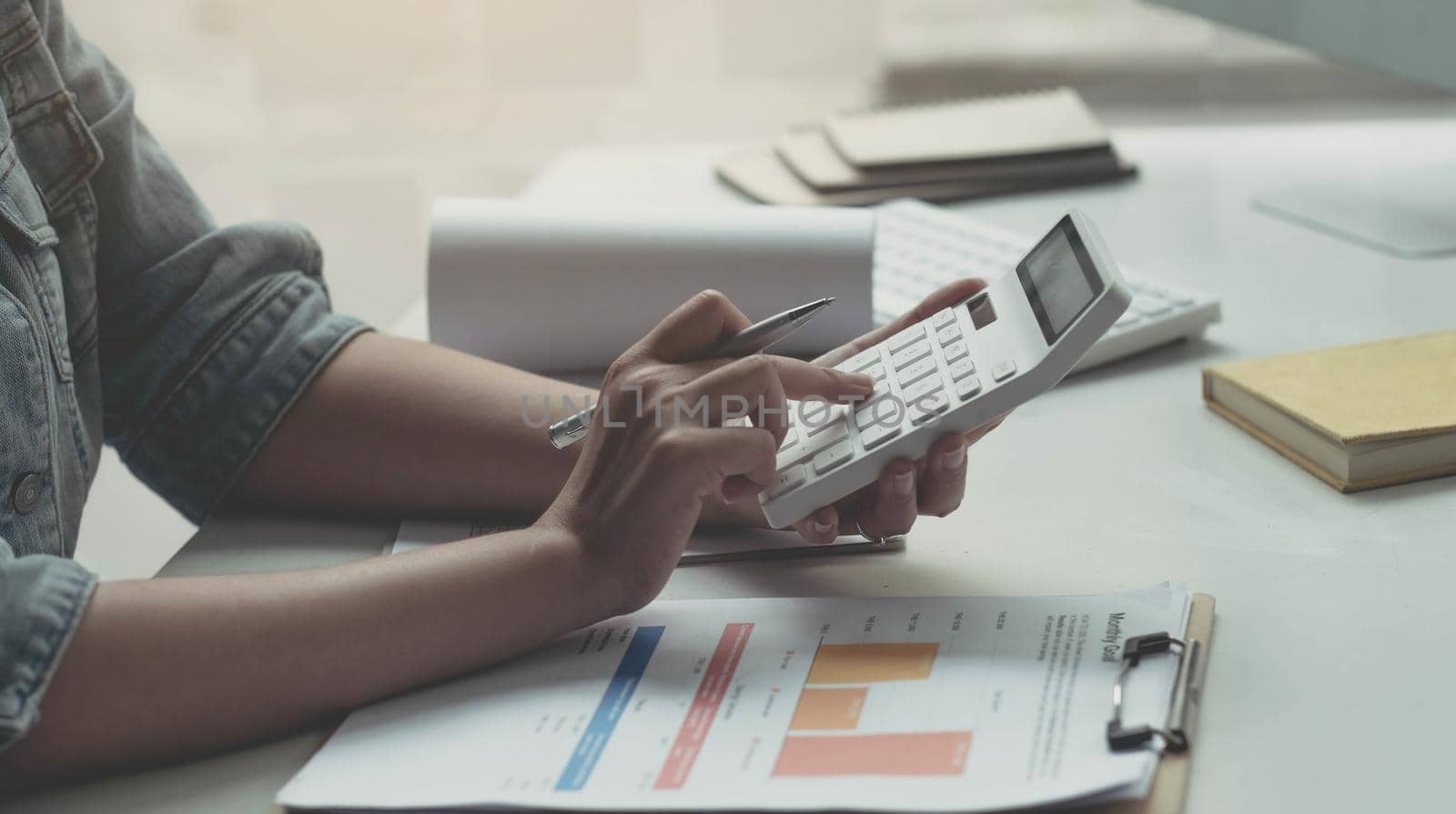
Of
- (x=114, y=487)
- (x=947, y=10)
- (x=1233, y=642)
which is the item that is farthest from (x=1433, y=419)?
(x=114, y=487)

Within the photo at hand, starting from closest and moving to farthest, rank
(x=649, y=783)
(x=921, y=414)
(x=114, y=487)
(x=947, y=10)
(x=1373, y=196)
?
(x=649, y=783)
(x=921, y=414)
(x=1373, y=196)
(x=114, y=487)
(x=947, y=10)

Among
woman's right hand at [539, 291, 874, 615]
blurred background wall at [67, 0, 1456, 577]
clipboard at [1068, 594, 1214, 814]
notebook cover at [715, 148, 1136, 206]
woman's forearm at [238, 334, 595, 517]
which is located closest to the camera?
clipboard at [1068, 594, 1214, 814]

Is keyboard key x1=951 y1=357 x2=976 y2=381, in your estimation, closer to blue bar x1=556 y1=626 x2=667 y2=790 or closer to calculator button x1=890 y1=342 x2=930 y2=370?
calculator button x1=890 y1=342 x2=930 y2=370

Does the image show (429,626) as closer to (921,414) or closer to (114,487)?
(921,414)

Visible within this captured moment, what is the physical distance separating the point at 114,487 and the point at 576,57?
887mm

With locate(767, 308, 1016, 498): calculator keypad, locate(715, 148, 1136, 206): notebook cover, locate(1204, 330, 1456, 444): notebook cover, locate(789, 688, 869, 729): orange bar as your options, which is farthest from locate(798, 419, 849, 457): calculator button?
locate(715, 148, 1136, 206): notebook cover

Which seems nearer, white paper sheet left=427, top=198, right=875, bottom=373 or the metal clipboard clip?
the metal clipboard clip

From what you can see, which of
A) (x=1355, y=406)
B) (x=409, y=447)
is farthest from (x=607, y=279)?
(x=1355, y=406)

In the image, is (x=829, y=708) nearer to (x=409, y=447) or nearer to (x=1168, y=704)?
(x=1168, y=704)

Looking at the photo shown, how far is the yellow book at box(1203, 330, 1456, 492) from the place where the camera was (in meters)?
0.60

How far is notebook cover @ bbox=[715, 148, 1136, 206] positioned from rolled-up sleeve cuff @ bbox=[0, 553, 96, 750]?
0.69 meters

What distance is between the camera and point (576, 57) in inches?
78.0

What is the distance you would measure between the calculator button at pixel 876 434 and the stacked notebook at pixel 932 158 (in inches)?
21.4

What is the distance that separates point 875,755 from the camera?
43 centimetres
